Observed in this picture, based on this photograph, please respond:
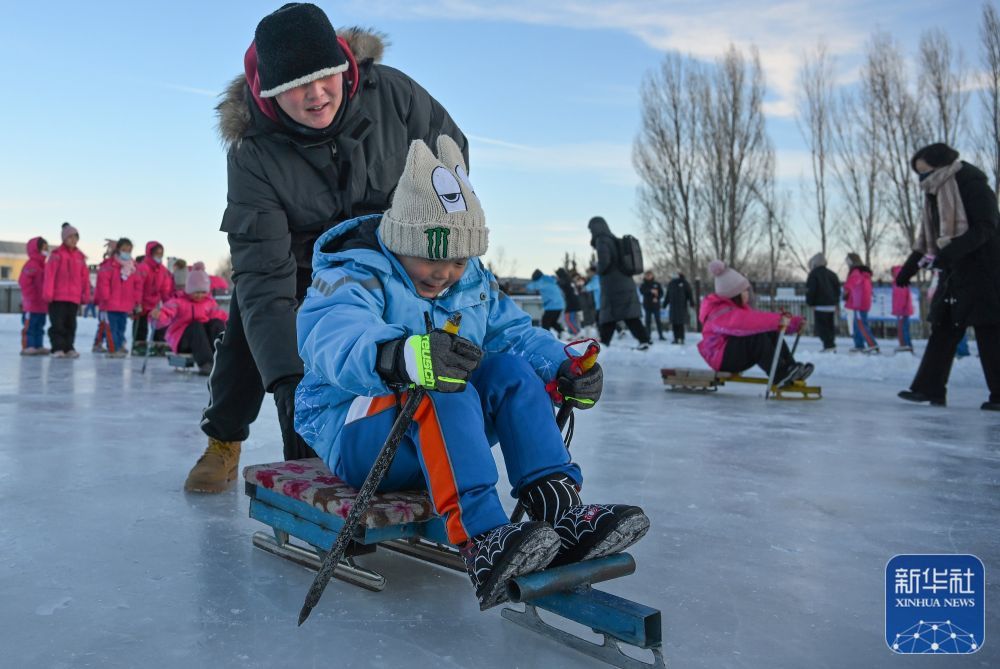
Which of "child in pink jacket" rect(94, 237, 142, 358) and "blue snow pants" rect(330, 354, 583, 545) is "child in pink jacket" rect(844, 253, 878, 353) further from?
"blue snow pants" rect(330, 354, 583, 545)

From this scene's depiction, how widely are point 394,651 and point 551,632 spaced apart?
0.98ft

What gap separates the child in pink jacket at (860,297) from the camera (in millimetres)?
11788

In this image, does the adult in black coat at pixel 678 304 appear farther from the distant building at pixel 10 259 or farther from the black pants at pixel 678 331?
the distant building at pixel 10 259

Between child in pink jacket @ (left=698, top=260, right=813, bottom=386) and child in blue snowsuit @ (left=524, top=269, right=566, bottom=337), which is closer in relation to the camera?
child in pink jacket @ (left=698, top=260, right=813, bottom=386)

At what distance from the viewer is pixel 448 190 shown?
1.94 meters

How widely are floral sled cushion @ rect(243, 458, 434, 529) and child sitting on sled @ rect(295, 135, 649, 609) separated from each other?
0.06m

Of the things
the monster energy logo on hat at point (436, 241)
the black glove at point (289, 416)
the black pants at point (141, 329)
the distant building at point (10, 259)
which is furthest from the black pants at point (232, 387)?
the distant building at point (10, 259)

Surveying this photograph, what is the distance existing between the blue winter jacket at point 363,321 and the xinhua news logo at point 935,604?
0.91 metres

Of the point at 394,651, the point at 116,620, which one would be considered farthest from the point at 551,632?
the point at 116,620

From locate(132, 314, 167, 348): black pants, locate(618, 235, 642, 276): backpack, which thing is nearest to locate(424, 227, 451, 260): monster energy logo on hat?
locate(618, 235, 642, 276): backpack

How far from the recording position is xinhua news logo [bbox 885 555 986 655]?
1659mm

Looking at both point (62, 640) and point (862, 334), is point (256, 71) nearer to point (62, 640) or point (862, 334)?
point (62, 640)

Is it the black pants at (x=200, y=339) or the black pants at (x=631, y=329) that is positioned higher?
the black pants at (x=631, y=329)

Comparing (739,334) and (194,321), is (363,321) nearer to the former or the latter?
(739,334)
